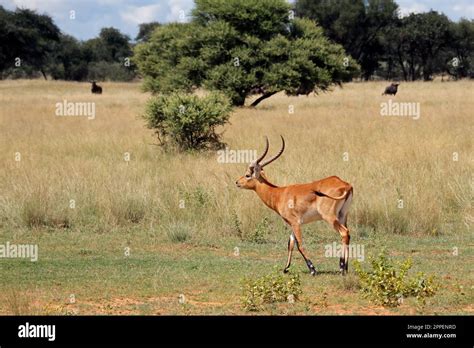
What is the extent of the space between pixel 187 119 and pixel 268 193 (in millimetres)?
10158

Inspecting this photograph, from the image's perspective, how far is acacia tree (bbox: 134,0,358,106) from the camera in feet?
106

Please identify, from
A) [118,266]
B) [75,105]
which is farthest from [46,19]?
[118,266]

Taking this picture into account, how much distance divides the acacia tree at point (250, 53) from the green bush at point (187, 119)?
37.2 feet

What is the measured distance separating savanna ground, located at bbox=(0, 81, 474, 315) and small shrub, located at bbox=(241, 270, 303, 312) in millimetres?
110

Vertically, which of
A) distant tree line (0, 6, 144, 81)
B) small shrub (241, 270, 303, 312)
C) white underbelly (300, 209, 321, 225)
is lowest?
small shrub (241, 270, 303, 312)

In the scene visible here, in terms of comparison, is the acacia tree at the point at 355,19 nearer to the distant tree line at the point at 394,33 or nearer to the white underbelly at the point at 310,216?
the distant tree line at the point at 394,33

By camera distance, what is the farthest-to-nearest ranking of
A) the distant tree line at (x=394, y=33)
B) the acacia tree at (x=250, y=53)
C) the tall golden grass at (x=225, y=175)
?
the distant tree line at (x=394, y=33) → the acacia tree at (x=250, y=53) → the tall golden grass at (x=225, y=175)

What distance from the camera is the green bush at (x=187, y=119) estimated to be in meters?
19.8

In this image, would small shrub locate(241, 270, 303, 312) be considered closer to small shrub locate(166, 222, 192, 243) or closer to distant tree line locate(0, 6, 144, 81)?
small shrub locate(166, 222, 192, 243)

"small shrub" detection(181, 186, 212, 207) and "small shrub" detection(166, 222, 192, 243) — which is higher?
"small shrub" detection(181, 186, 212, 207)

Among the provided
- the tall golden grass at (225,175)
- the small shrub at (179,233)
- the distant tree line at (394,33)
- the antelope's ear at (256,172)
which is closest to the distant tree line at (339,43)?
the distant tree line at (394,33)

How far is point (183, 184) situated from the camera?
45.3ft

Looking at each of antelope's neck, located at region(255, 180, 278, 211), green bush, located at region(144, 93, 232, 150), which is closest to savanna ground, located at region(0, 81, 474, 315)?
green bush, located at region(144, 93, 232, 150)
